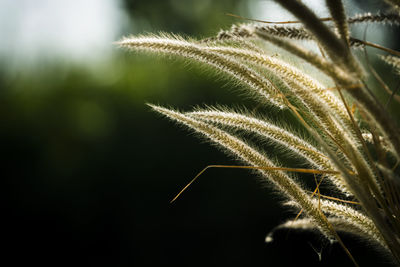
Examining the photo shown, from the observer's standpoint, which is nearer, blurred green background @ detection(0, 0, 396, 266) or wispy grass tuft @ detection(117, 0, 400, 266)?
wispy grass tuft @ detection(117, 0, 400, 266)

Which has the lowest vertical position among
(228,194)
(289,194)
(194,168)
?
(228,194)

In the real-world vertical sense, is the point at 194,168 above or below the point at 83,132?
below

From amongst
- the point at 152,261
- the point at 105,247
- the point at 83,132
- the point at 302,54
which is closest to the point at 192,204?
the point at 152,261

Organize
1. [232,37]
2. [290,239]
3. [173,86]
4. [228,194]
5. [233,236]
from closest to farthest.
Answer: [232,37] < [290,239] < [233,236] < [228,194] < [173,86]

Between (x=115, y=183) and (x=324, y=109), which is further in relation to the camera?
(x=115, y=183)

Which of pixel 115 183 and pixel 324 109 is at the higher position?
pixel 324 109

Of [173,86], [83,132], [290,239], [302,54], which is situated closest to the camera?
[302,54]

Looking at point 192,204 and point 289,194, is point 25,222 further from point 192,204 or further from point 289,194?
point 289,194

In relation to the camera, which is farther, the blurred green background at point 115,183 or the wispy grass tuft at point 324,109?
the blurred green background at point 115,183
